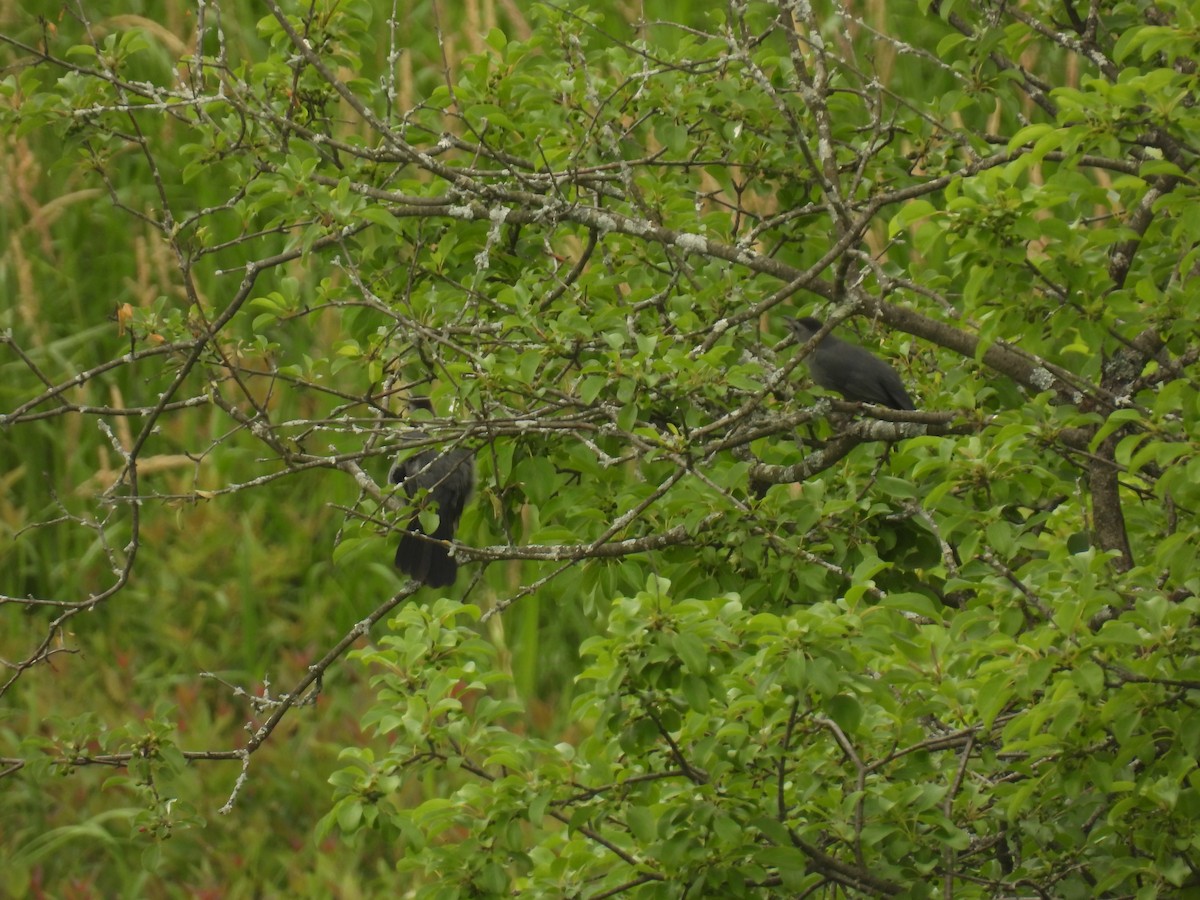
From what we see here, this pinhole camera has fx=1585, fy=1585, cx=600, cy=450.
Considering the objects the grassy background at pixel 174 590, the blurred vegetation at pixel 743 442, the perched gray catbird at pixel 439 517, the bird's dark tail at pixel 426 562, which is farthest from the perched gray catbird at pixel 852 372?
the grassy background at pixel 174 590

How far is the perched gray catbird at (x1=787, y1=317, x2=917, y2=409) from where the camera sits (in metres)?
4.50

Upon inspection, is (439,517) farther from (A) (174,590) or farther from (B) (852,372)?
(A) (174,590)

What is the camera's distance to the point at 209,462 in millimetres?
7953

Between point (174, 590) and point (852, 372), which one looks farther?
point (174, 590)

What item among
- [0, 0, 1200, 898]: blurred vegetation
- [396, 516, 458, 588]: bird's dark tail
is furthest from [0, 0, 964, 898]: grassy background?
[0, 0, 1200, 898]: blurred vegetation

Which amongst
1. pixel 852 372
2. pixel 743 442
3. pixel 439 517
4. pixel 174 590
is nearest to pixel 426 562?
pixel 439 517

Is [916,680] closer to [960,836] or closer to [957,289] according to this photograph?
[960,836]

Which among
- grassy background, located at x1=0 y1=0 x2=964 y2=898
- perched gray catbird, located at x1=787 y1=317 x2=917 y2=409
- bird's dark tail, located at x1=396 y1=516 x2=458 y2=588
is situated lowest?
grassy background, located at x1=0 y1=0 x2=964 y2=898

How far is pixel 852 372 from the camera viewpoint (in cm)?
486

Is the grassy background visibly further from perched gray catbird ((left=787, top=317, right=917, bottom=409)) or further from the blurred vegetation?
the blurred vegetation

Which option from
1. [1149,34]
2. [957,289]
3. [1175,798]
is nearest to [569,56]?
[957,289]

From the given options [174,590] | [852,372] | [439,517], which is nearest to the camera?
[852,372]

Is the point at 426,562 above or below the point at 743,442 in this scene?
below

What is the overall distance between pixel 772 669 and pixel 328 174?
2.08 meters
